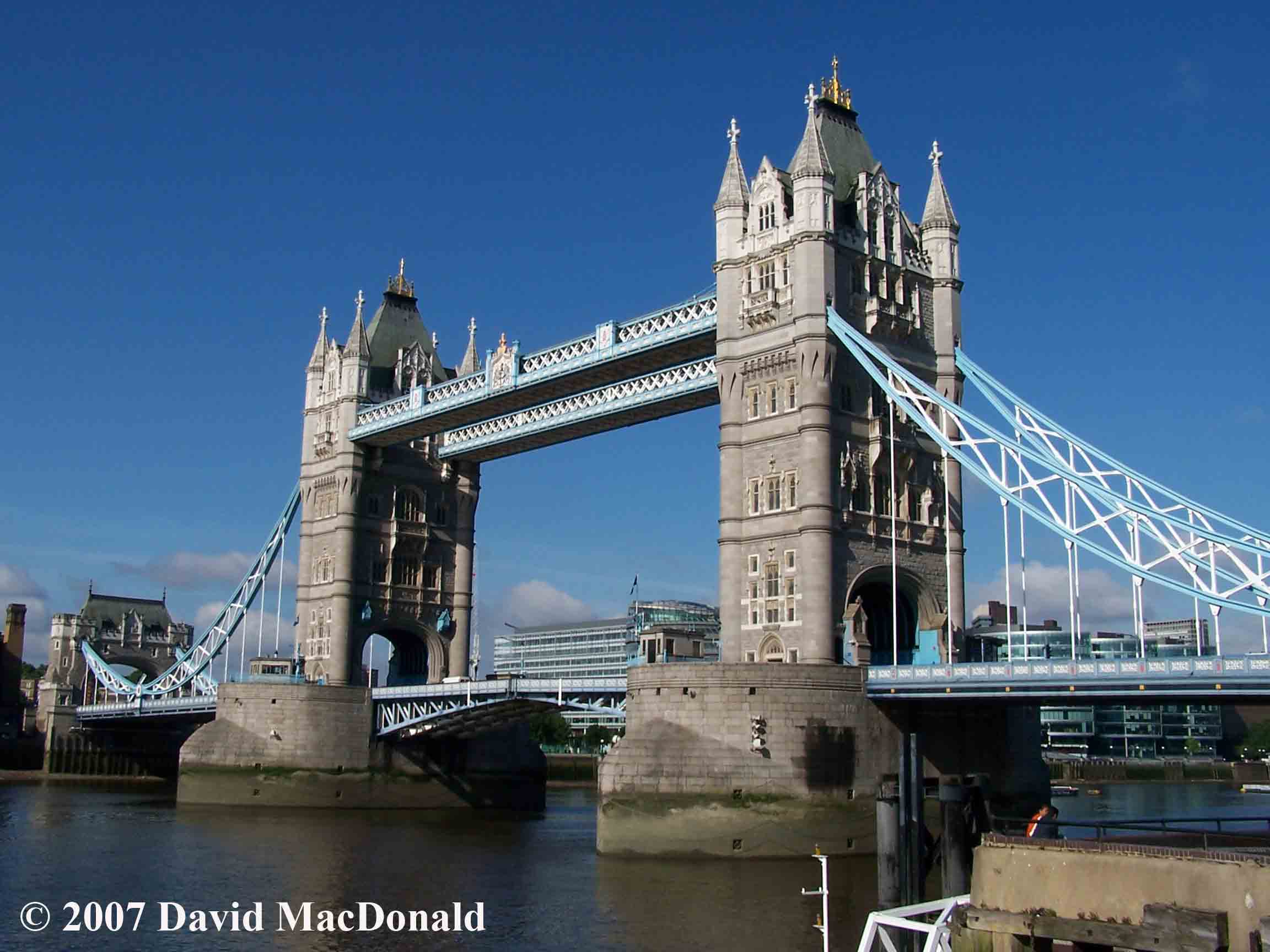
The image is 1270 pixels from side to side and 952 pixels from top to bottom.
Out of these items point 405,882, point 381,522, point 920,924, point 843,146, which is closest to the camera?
A: point 920,924

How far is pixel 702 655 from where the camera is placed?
174ft

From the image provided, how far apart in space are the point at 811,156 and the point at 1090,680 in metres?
22.1

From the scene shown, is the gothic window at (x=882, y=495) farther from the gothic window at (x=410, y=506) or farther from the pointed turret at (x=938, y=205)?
the gothic window at (x=410, y=506)

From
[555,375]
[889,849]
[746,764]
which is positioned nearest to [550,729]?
[555,375]

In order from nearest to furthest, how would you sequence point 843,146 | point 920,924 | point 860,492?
1. point 920,924
2. point 860,492
3. point 843,146

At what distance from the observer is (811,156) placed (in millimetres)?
51969

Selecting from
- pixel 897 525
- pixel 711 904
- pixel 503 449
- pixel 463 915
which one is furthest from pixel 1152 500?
pixel 503 449

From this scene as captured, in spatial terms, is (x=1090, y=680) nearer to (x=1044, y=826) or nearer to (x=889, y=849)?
(x=889, y=849)

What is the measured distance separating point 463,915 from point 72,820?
33.6m

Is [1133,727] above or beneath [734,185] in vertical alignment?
beneath

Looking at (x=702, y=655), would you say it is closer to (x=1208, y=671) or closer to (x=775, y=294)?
(x=775, y=294)

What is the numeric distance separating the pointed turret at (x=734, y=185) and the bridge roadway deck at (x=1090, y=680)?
19279mm

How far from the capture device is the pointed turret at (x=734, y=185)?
2156 inches

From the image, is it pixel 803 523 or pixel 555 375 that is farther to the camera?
pixel 555 375
